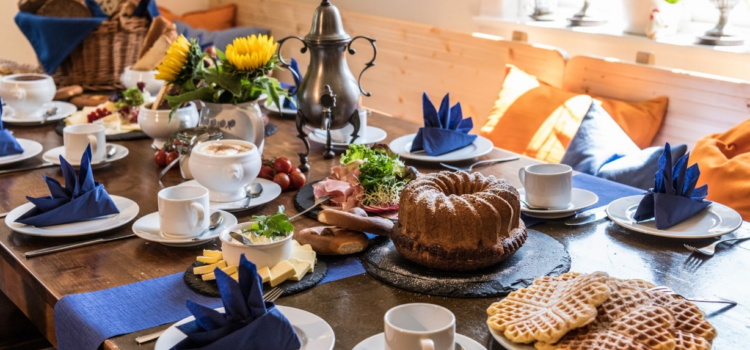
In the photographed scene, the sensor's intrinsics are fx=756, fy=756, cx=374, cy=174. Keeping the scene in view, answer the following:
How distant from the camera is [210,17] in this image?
202 inches

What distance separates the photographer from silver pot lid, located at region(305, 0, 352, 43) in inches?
74.1

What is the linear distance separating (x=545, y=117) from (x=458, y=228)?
1.83 metres

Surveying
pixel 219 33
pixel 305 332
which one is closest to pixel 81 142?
pixel 305 332

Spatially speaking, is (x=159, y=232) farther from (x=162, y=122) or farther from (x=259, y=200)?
(x=162, y=122)

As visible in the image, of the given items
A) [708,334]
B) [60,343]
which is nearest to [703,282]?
[708,334]

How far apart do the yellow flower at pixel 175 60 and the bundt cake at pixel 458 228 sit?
852 millimetres

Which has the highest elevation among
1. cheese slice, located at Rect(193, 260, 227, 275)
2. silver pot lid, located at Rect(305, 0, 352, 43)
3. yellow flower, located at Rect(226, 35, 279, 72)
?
silver pot lid, located at Rect(305, 0, 352, 43)

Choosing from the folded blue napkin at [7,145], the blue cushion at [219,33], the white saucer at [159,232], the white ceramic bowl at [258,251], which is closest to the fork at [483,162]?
the white saucer at [159,232]

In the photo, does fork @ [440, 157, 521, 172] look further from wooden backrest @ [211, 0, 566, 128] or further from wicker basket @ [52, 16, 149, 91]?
wicker basket @ [52, 16, 149, 91]

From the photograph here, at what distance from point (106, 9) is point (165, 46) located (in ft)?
1.75

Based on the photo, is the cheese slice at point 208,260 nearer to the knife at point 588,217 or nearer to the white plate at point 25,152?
the knife at point 588,217

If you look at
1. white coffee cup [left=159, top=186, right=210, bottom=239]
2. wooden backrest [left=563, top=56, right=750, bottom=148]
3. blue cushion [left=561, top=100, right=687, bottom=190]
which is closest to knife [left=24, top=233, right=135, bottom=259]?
white coffee cup [left=159, top=186, right=210, bottom=239]

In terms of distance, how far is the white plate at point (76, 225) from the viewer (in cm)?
143

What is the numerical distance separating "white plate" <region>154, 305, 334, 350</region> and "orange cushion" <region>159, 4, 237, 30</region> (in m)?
4.27
